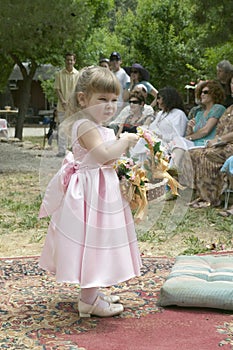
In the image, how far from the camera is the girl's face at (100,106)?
12.2 feet

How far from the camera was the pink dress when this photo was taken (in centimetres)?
363

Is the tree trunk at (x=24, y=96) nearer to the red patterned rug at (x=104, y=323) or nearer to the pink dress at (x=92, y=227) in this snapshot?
the red patterned rug at (x=104, y=323)

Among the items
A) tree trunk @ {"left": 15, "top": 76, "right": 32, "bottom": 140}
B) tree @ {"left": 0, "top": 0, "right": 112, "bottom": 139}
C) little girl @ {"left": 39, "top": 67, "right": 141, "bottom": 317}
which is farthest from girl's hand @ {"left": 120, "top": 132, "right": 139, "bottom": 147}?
tree trunk @ {"left": 15, "top": 76, "right": 32, "bottom": 140}

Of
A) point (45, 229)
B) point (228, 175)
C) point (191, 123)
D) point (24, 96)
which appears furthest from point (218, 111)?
point (24, 96)

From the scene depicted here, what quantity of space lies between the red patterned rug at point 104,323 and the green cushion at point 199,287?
60mm

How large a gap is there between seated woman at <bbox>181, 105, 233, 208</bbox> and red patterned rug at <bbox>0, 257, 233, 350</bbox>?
3.26 meters

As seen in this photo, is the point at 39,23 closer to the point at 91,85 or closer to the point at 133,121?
the point at 133,121

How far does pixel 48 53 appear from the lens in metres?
16.9

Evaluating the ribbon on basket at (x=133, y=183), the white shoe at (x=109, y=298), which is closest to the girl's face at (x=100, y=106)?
the ribbon on basket at (x=133, y=183)

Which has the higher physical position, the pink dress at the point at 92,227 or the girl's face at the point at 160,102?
the girl's face at the point at 160,102

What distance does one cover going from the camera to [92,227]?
3.64m

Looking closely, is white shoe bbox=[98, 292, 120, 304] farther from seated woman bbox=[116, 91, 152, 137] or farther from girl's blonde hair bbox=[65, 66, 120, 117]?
girl's blonde hair bbox=[65, 66, 120, 117]

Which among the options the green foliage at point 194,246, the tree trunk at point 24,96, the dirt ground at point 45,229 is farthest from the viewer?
the tree trunk at point 24,96

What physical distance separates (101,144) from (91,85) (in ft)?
1.09
